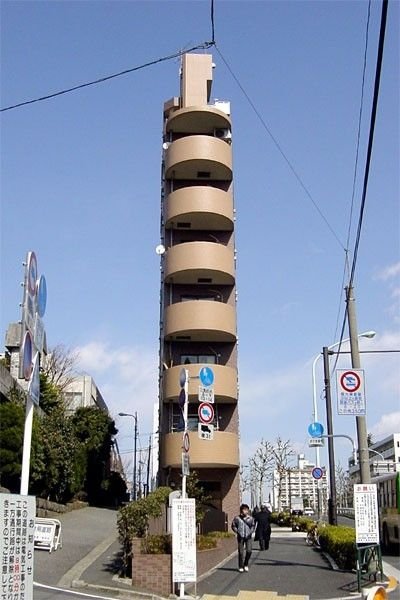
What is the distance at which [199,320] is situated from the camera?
31281mm

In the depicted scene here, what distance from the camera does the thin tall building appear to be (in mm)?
30766

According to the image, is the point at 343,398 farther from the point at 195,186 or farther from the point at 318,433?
the point at 195,186

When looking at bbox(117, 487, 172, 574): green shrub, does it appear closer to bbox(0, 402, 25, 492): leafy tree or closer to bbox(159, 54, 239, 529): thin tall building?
Answer: bbox(0, 402, 25, 492): leafy tree

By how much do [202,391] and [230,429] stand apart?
56.9 ft

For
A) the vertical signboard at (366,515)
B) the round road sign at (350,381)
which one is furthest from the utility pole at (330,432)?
the vertical signboard at (366,515)

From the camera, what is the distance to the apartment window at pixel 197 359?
32.5 metres

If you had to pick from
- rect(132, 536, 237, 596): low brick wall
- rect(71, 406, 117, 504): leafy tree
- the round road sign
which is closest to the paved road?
rect(132, 536, 237, 596): low brick wall

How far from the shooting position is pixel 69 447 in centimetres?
3531

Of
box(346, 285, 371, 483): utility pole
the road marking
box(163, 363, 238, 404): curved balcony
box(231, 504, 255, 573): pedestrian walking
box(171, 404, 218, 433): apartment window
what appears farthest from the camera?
box(163, 363, 238, 404): curved balcony

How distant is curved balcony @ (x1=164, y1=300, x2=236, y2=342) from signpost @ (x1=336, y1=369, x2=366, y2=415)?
1519 cm

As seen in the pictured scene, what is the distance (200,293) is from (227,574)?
18.4 meters

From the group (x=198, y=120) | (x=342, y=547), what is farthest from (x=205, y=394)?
(x=198, y=120)

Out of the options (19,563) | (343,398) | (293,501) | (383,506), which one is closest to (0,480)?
(383,506)

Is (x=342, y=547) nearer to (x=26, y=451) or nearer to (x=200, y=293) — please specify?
(x=26, y=451)
